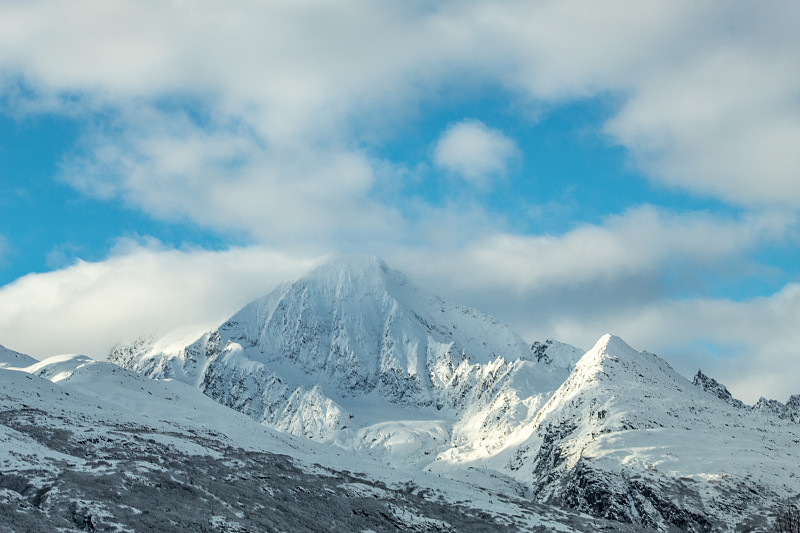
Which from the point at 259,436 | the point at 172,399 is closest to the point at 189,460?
the point at 259,436

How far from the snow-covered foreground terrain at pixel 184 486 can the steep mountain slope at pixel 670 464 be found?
2434 inches

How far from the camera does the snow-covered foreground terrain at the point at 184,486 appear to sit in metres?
46.3

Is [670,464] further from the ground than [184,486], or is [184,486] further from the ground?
[670,464]

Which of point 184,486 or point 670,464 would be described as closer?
point 184,486

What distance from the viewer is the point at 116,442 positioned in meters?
76.3

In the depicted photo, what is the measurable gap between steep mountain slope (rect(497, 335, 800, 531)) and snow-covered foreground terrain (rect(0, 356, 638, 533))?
61.8m

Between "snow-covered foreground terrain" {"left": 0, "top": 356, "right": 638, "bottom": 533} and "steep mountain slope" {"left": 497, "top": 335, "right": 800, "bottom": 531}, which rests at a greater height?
"steep mountain slope" {"left": 497, "top": 335, "right": 800, "bottom": 531}

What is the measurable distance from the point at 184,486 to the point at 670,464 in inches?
4831

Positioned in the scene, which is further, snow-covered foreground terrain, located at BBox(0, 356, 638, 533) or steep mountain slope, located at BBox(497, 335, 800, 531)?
steep mountain slope, located at BBox(497, 335, 800, 531)

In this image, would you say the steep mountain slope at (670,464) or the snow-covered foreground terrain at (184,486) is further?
the steep mountain slope at (670,464)

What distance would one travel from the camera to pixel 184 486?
5684 centimetres

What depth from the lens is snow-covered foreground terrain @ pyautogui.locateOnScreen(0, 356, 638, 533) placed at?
46.3 m

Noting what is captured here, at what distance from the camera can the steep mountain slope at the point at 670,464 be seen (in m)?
133

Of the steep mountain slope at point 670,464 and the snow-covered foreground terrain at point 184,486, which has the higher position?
the steep mountain slope at point 670,464
